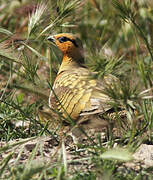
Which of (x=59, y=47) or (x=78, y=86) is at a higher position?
(x=59, y=47)

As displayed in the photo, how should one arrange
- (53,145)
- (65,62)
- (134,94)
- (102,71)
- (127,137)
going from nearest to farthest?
(134,94), (102,71), (127,137), (53,145), (65,62)

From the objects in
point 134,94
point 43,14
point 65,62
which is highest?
point 43,14

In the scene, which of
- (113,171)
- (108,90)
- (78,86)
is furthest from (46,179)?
(78,86)

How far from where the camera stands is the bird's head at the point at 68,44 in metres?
3.78

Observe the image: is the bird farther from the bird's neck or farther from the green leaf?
the green leaf

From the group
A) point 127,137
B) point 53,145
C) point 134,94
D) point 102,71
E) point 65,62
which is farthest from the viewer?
point 65,62

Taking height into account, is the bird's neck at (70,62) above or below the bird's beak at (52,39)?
below

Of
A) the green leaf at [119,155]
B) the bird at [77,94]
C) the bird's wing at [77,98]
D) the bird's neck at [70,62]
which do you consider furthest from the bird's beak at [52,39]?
the green leaf at [119,155]

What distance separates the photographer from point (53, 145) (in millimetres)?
2951

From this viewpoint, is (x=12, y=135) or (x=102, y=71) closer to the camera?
(x=102, y=71)

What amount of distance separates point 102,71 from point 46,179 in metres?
0.64

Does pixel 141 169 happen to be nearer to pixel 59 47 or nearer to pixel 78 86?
pixel 78 86

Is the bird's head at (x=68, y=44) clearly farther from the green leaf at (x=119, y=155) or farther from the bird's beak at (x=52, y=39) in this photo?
the green leaf at (x=119, y=155)

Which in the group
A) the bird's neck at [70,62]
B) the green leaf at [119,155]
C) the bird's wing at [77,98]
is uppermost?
the bird's neck at [70,62]
